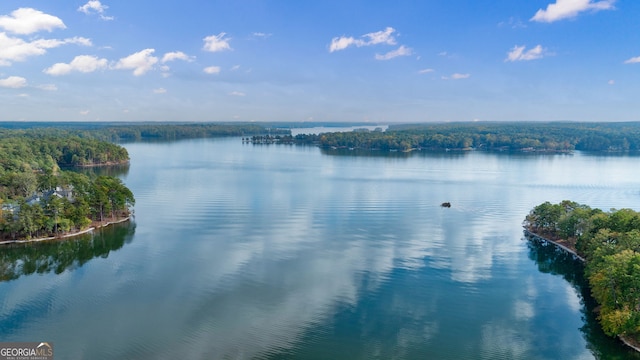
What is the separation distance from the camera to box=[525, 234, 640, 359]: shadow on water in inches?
357

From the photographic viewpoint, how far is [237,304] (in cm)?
1076

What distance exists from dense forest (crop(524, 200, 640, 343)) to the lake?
60 centimetres

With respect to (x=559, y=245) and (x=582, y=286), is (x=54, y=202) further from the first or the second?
(x=559, y=245)

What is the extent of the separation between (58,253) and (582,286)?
1573 centimetres

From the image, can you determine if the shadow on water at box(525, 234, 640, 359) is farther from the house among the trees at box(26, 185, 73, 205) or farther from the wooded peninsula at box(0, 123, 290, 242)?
the house among the trees at box(26, 185, 73, 205)

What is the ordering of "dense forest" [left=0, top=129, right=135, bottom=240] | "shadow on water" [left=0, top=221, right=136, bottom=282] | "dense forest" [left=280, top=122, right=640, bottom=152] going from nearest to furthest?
"shadow on water" [left=0, top=221, right=136, bottom=282] → "dense forest" [left=0, top=129, right=135, bottom=240] → "dense forest" [left=280, top=122, right=640, bottom=152]

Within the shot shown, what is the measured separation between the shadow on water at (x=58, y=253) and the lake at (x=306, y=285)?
7cm

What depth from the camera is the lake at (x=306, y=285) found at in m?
9.17

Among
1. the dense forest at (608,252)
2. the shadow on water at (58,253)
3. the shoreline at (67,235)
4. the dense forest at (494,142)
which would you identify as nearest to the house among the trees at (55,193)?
Answer: the shoreline at (67,235)

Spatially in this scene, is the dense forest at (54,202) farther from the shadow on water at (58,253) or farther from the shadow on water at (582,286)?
the shadow on water at (582,286)

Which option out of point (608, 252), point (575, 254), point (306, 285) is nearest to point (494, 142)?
point (575, 254)

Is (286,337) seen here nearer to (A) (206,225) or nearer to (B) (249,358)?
(B) (249,358)

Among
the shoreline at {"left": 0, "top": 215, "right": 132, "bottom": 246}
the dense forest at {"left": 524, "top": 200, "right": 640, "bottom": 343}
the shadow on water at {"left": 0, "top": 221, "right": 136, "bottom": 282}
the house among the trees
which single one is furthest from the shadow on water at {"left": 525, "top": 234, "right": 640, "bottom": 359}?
the house among the trees

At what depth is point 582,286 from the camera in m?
12.3
